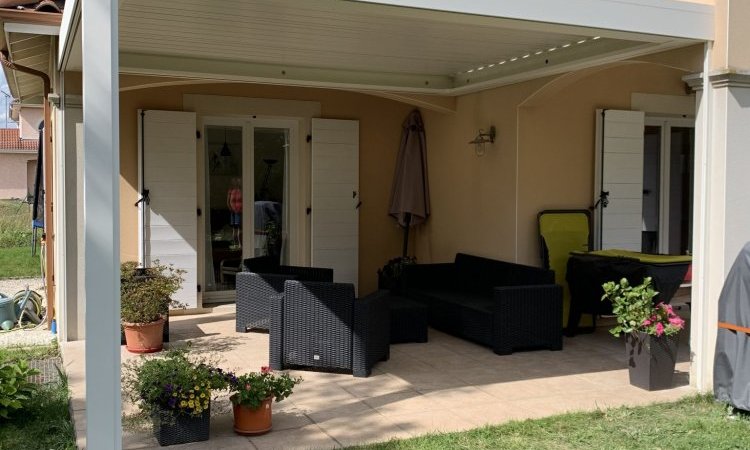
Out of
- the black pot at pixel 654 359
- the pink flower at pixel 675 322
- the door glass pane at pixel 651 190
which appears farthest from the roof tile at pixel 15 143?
the pink flower at pixel 675 322

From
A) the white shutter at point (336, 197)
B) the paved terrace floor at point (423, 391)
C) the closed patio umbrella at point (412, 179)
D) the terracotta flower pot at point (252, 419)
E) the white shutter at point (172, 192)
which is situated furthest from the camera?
the closed patio umbrella at point (412, 179)

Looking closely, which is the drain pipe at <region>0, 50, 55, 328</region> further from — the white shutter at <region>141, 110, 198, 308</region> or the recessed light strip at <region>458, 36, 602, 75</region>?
the recessed light strip at <region>458, 36, 602, 75</region>

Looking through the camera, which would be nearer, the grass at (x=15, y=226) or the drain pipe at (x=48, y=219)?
the drain pipe at (x=48, y=219)

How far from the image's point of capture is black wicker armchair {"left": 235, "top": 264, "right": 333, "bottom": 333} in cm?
694

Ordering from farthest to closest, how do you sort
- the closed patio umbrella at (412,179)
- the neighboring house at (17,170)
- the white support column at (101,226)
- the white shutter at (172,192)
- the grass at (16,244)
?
the neighboring house at (17,170) → the grass at (16,244) → the closed patio umbrella at (412,179) → the white shutter at (172,192) → the white support column at (101,226)

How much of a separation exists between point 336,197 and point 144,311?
10.3 feet

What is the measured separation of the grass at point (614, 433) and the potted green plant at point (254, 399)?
1.96 ft

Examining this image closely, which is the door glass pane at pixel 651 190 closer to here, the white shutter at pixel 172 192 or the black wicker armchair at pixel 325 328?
the black wicker armchair at pixel 325 328

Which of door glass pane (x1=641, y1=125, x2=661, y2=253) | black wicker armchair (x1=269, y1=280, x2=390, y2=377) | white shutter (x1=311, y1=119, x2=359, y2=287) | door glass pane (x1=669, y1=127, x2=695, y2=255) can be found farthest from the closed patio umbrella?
black wicker armchair (x1=269, y1=280, x2=390, y2=377)

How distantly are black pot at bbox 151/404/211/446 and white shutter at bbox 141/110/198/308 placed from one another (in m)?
3.94

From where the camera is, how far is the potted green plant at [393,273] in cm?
816

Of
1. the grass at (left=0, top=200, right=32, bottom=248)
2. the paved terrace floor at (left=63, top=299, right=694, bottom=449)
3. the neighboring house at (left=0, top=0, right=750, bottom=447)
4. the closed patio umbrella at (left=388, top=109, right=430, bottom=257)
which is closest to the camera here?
the paved terrace floor at (left=63, top=299, right=694, bottom=449)

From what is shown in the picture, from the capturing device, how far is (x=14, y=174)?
3028cm

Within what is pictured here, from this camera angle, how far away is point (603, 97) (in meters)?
7.63
